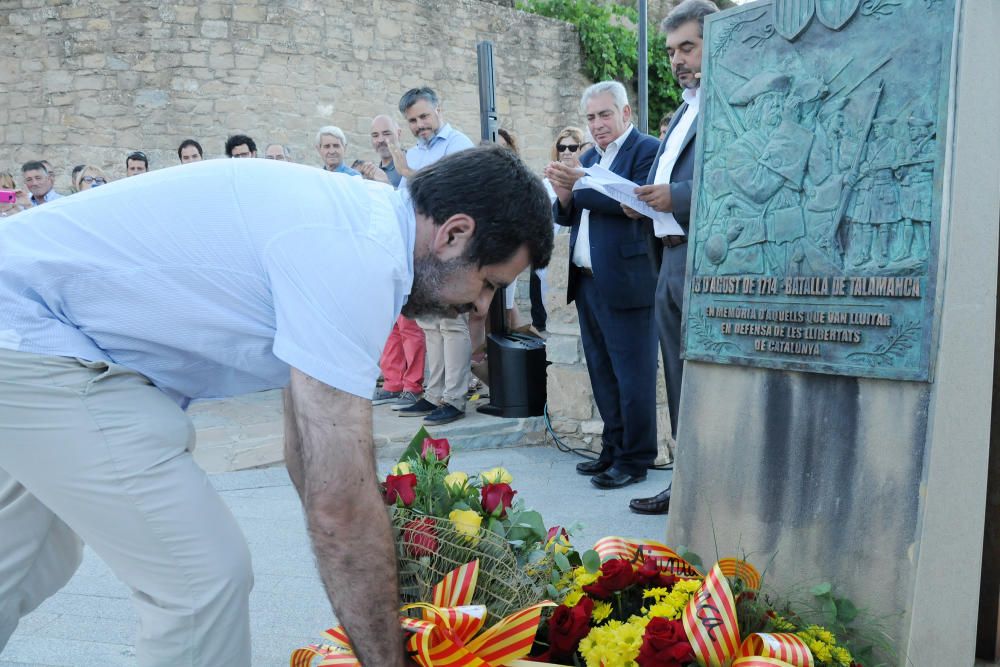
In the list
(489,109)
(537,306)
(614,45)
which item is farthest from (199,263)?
(614,45)

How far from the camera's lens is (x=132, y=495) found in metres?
1.63

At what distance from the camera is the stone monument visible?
7.10 feet

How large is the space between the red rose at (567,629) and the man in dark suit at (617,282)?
8.02 ft

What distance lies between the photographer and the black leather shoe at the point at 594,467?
4867mm

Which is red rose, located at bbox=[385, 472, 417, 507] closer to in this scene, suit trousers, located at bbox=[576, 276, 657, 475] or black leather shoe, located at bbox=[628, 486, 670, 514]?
black leather shoe, located at bbox=[628, 486, 670, 514]

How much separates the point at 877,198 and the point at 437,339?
3923 millimetres

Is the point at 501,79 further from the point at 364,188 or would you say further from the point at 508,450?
the point at 364,188

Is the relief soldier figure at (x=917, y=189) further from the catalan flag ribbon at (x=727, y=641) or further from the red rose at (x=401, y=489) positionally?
the red rose at (x=401, y=489)

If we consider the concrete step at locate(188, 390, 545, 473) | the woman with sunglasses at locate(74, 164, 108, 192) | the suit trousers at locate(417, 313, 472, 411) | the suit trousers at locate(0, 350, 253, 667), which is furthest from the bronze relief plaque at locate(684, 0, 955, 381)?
the woman with sunglasses at locate(74, 164, 108, 192)

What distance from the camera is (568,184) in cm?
429

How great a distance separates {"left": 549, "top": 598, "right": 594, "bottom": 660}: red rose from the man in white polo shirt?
546 millimetres

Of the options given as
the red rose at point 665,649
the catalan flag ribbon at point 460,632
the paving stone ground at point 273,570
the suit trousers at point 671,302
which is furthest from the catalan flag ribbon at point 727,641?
the suit trousers at point 671,302

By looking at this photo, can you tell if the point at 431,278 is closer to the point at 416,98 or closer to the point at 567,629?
the point at 567,629

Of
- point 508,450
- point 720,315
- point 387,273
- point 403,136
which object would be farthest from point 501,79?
point 387,273
